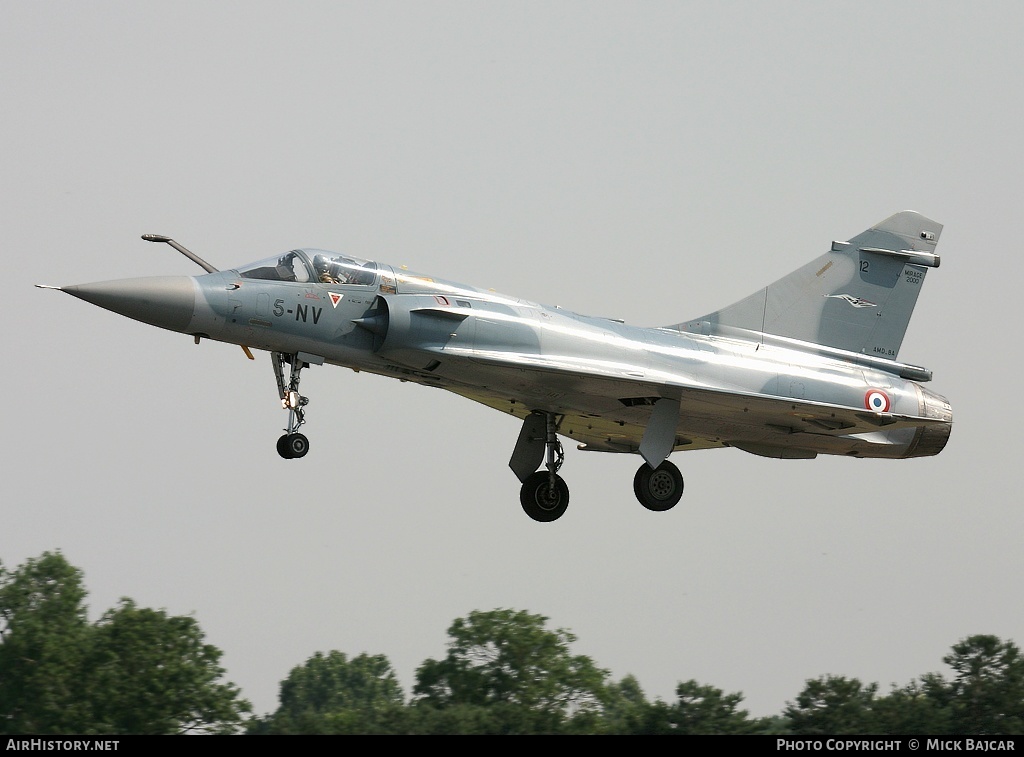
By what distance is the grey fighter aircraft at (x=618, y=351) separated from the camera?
17.4 metres

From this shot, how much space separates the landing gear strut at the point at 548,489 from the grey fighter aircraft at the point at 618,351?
0.08ft

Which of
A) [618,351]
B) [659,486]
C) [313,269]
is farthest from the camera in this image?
[659,486]

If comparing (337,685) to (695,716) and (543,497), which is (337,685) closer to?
(695,716)

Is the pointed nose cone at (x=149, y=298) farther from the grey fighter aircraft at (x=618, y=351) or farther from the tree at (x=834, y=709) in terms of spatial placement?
the tree at (x=834, y=709)

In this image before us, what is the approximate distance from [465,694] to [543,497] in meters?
15.4

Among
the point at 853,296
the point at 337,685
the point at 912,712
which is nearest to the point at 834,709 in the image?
the point at 912,712

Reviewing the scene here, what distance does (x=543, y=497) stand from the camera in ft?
64.3

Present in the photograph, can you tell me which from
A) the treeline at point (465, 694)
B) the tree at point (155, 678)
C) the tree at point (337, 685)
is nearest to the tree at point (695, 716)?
the treeline at point (465, 694)

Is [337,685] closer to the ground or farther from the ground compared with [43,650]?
farther from the ground

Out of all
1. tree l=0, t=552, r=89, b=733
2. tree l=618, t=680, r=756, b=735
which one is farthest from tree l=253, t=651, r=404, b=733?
tree l=618, t=680, r=756, b=735

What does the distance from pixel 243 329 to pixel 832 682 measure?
62.3ft

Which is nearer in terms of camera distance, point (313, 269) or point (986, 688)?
point (313, 269)

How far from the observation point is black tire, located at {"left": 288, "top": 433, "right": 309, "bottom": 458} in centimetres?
1728

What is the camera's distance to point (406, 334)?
17250mm
